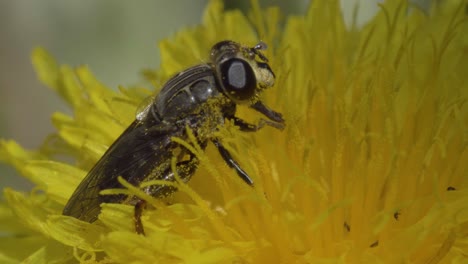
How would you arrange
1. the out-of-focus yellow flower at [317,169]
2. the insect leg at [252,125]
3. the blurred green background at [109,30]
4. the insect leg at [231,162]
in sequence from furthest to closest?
the blurred green background at [109,30] < the insect leg at [252,125] < the insect leg at [231,162] < the out-of-focus yellow flower at [317,169]

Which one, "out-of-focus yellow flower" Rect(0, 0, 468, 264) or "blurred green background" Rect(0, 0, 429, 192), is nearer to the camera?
"out-of-focus yellow flower" Rect(0, 0, 468, 264)

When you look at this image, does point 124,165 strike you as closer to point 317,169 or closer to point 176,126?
point 176,126

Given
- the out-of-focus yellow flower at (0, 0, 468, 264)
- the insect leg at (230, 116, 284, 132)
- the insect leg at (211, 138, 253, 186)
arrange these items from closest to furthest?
the out-of-focus yellow flower at (0, 0, 468, 264) < the insect leg at (211, 138, 253, 186) < the insect leg at (230, 116, 284, 132)

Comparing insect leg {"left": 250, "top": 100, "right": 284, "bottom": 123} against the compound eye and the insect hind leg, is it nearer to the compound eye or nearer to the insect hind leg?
the compound eye

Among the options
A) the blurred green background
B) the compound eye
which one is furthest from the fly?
the blurred green background

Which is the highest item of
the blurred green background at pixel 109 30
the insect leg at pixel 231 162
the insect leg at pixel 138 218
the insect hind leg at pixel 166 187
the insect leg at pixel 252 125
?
the blurred green background at pixel 109 30

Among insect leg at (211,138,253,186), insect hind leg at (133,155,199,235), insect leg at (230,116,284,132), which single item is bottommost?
insect hind leg at (133,155,199,235)

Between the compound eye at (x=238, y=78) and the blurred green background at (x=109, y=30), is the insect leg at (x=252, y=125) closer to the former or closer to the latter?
the compound eye at (x=238, y=78)

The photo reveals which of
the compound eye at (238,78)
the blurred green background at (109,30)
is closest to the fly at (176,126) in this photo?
the compound eye at (238,78)
